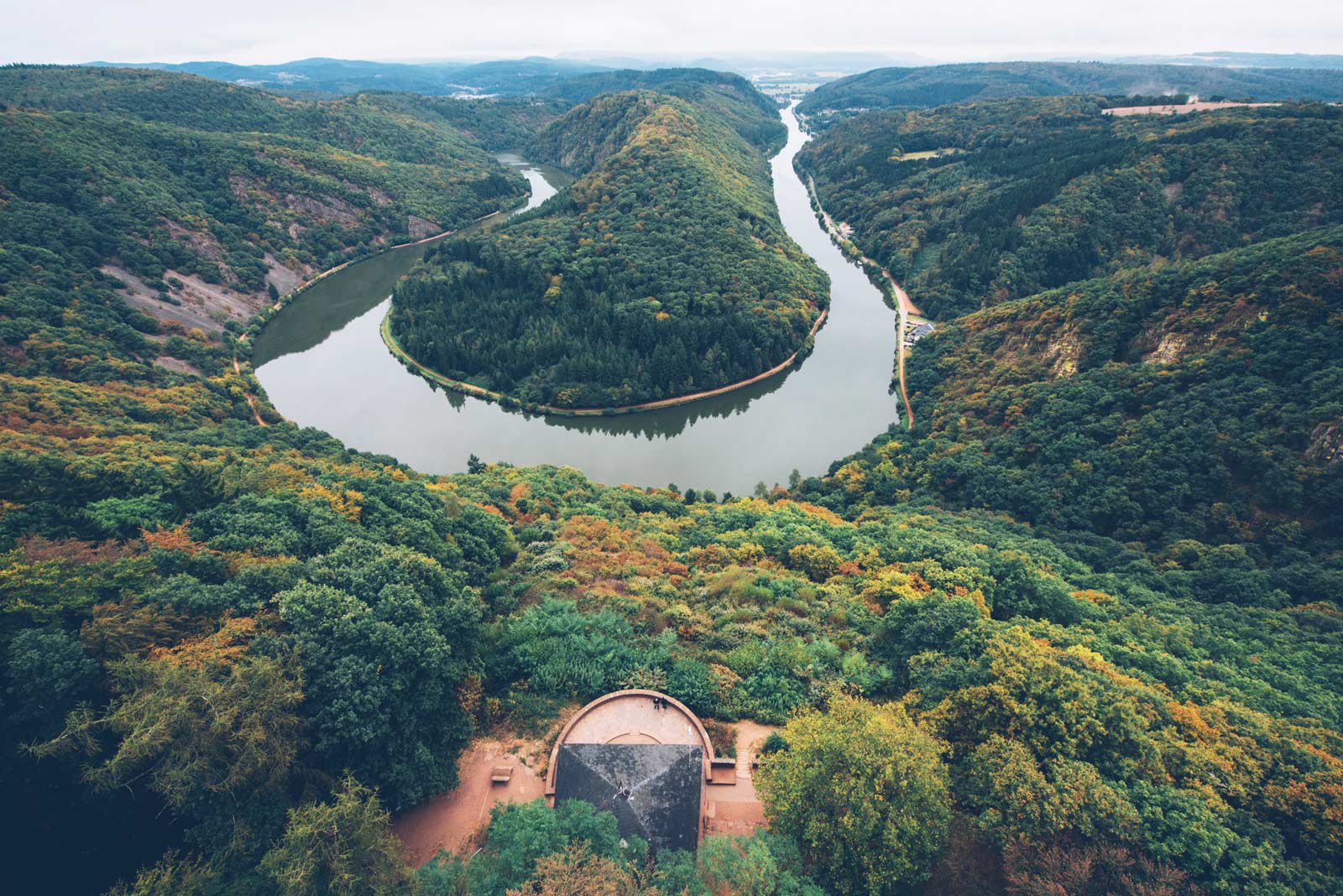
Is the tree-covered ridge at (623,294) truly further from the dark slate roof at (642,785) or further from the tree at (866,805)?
the tree at (866,805)

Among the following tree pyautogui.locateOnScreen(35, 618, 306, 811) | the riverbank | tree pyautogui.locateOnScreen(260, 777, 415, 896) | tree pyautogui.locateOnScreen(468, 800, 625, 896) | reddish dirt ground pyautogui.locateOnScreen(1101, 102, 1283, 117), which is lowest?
the riverbank

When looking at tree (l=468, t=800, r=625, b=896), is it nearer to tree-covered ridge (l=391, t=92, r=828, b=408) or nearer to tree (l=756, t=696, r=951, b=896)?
tree (l=756, t=696, r=951, b=896)

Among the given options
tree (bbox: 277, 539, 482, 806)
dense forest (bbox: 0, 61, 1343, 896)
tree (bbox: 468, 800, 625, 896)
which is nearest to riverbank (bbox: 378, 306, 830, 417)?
dense forest (bbox: 0, 61, 1343, 896)

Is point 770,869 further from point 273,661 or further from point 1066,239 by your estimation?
point 1066,239

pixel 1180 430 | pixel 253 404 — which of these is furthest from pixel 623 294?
pixel 1180 430

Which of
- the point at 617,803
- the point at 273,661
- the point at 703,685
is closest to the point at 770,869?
the point at 617,803
